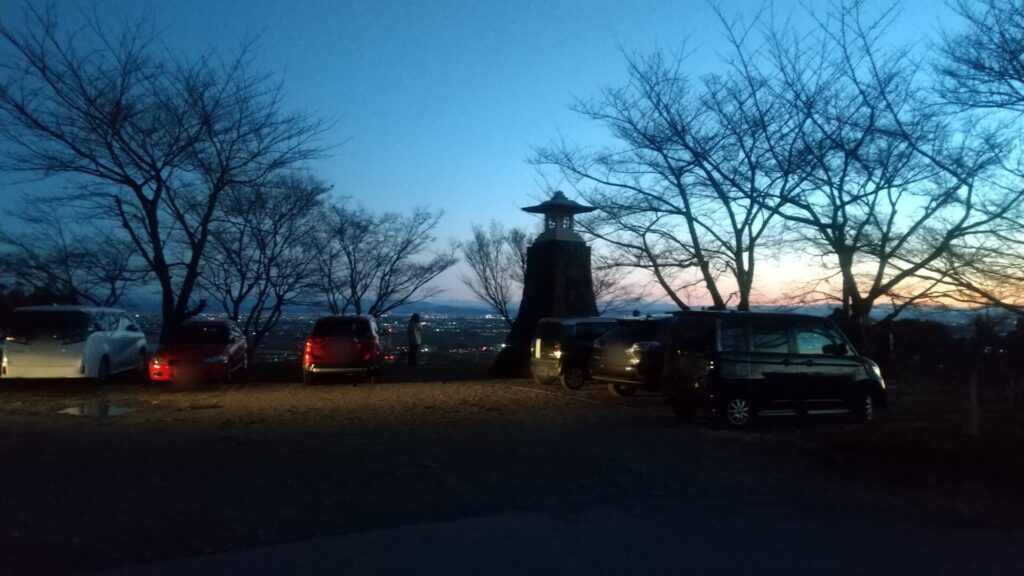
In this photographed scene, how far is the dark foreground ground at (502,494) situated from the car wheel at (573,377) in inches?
182

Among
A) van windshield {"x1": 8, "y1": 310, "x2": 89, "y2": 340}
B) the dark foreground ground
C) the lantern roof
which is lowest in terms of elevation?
the dark foreground ground

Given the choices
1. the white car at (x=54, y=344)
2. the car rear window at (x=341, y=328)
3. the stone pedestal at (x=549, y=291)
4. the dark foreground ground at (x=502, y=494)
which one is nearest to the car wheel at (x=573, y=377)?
the stone pedestal at (x=549, y=291)

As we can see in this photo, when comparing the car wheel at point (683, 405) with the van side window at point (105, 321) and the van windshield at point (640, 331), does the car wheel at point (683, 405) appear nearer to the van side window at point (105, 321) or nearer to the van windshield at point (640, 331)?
the van windshield at point (640, 331)

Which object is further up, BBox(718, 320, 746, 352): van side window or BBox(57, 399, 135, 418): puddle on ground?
BBox(718, 320, 746, 352): van side window

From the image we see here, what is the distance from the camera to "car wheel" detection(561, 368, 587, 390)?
19391 mm

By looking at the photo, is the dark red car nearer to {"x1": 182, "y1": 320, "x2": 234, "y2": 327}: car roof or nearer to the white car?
{"x1": 182, "y1": 320, "x2": 234, "y2": 327}: car roof

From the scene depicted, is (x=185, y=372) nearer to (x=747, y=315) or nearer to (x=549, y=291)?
(x=549, y=291)

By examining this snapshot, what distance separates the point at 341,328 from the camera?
67.6 ft

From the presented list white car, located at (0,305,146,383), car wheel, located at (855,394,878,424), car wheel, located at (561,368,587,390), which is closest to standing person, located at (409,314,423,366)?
car wheel, located at (561,368,587,390)

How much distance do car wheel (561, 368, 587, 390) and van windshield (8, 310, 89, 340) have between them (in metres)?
10.3

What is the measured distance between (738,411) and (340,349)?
32.7ft

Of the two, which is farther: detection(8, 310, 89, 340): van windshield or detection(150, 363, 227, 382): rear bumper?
detection(150, 363, 227, 382): rear bumper

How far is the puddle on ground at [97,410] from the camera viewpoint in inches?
589

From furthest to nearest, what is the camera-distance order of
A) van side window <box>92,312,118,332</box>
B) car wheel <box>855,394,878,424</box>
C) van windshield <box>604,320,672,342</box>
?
van side window <box>92,312,118,332</box>
van windshield <box>604,320,672,342</box>
car wheel <box>855,394,878,424</box>
